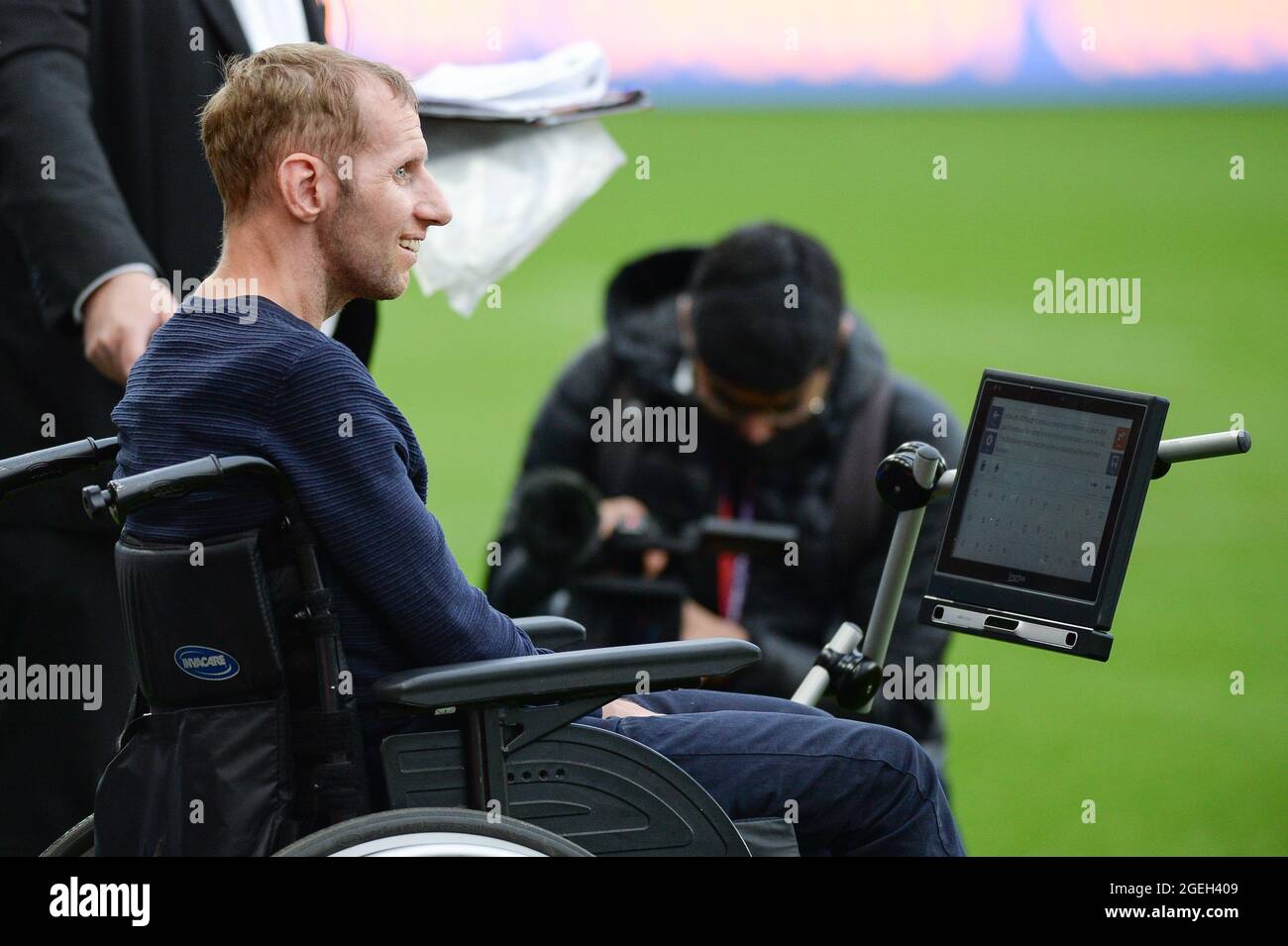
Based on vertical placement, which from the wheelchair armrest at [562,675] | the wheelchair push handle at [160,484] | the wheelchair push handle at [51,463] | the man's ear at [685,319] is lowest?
the wheelchair armrest at [562,675]

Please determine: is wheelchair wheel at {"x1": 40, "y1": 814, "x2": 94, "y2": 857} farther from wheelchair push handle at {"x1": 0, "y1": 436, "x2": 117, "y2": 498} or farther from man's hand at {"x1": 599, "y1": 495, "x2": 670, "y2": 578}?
man's hand at {"x1": 599, "y1": 495, "x2": 670, "y2": 578}

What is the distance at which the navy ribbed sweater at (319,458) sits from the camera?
6.53 ft

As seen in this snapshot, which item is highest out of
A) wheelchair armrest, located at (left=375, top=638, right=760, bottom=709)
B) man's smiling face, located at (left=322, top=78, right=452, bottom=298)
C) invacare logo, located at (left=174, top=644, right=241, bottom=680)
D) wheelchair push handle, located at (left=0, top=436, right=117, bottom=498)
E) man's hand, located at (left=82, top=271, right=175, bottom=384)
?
man's smiling face, located at (left=322, top=78, right=452, bottom=298)

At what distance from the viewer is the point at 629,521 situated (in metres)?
4.02

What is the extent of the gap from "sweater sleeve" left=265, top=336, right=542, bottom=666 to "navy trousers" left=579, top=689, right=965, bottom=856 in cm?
34

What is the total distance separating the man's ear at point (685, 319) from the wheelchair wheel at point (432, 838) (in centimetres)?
219

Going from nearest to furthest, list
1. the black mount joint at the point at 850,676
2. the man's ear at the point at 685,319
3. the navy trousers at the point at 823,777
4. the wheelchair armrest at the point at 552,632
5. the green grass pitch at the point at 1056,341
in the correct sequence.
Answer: the navy trousers at the point at 823,777, the wheelchair armrest at the point at 552,632, the black mount joint at the point at 850,676, the man's ear at the point at 685,319, the green grass pitch at the point at 1056,341

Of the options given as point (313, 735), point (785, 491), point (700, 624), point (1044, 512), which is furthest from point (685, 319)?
point (313, 735)

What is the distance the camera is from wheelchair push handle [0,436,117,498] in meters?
2.19

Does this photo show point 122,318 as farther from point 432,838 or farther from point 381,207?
point 432,838

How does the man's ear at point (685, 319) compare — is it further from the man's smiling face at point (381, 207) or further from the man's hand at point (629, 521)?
the man's smiling face at point (381, 207)

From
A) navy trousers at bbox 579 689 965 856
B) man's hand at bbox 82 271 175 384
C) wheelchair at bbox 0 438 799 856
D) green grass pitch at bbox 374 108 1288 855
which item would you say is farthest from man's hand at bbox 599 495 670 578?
wheelchair at bbox 0 438 799 856

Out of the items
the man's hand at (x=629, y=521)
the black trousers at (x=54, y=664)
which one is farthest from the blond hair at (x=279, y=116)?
the man's hand at (x=629, y=521)

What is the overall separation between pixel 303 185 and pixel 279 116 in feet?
0.26
